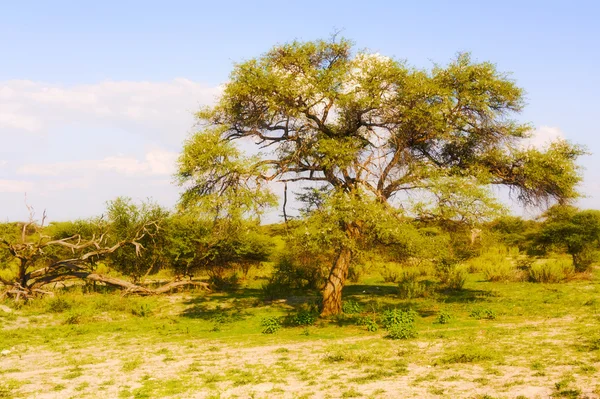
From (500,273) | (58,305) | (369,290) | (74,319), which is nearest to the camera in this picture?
(74,319)

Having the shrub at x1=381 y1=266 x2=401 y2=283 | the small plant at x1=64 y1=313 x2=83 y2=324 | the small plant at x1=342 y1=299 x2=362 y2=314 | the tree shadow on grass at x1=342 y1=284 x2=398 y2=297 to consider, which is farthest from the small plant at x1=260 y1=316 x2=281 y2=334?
the shrub at x1=381 y1=266 x2=401 y2=283

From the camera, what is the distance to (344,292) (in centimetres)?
2636

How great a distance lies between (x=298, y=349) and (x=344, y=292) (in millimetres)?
12707

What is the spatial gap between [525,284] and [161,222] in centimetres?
1902

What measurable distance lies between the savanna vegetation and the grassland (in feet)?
0.24

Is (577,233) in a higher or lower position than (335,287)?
higher

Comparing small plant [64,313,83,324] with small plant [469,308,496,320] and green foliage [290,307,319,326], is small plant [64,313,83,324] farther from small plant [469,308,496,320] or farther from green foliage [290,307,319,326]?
small plant [469,308,496,320]

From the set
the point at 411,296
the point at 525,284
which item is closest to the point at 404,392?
the point at 411,296

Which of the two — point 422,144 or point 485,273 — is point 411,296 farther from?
point 485,273

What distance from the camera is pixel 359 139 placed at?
19500 mm

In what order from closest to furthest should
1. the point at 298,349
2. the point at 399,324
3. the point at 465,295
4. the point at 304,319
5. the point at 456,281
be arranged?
1. the point at 298,349
2. the point at 399,324
3. the point at 304,319
4. the point at 465,295
5. the point at 456,281

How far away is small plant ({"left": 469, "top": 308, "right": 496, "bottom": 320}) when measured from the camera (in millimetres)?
17828

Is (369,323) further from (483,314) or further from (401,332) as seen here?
(483,314)

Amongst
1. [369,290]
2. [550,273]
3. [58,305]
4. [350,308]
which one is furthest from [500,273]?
[58,305]
